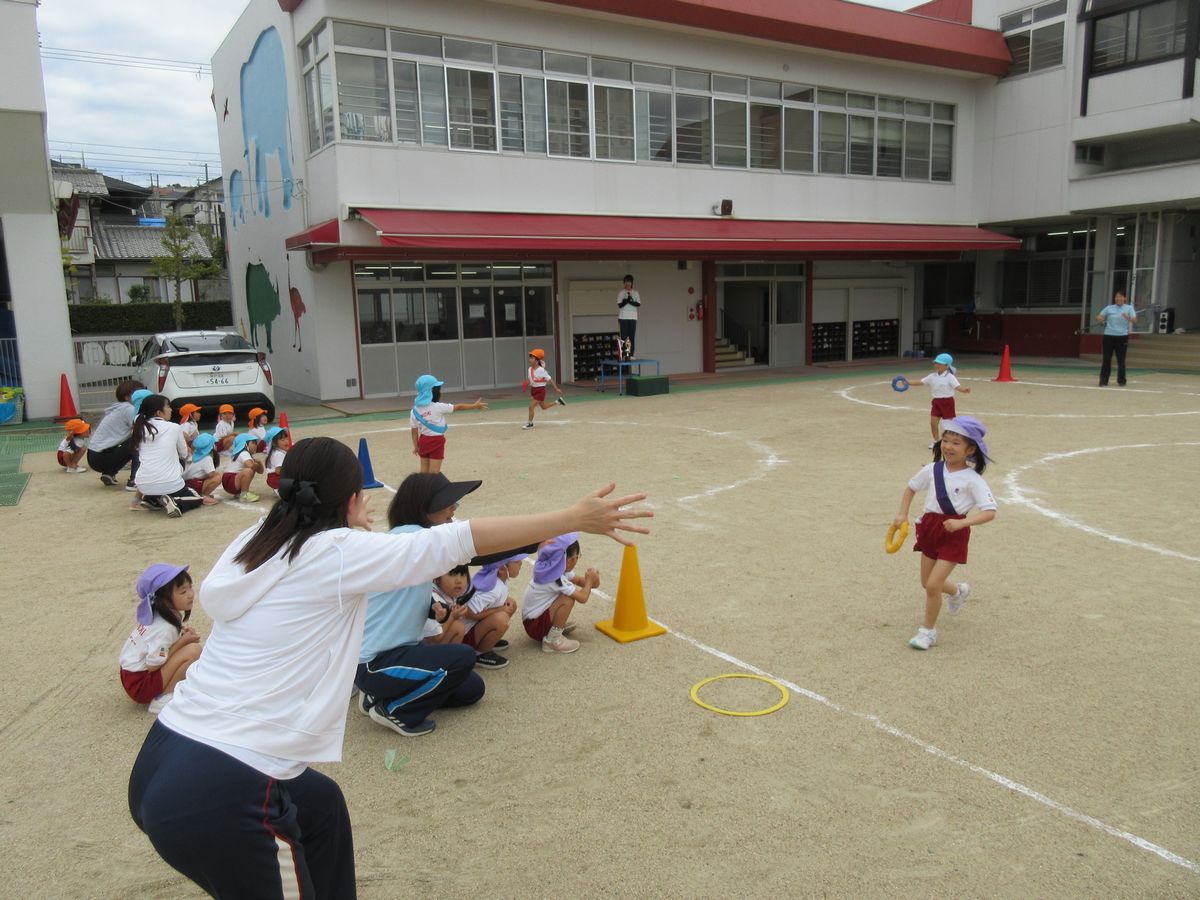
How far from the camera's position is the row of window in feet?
55.6

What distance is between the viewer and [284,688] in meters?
2.24

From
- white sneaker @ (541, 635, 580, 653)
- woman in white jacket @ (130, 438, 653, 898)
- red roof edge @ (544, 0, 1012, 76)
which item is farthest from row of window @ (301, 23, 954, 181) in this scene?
woman in white jacket @ (130, 438, 653, 898)

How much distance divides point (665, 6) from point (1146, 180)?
12397 mm

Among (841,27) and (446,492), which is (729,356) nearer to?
(841,27)

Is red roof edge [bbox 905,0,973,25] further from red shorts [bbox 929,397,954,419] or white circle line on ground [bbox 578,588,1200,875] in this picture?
white circle line on ground [bbox 578,588,1200,875]

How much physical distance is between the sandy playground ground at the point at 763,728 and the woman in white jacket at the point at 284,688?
13cm

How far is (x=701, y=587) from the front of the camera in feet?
20.3

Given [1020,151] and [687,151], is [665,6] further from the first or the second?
[1020,151]

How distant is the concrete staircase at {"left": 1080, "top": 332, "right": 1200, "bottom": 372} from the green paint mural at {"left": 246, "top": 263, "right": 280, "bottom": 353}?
A: 21.1m

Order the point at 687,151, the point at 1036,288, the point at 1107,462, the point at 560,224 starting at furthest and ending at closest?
the point at 1036,288, the point at 687,151, the point at 560,224, the point at 1107,462

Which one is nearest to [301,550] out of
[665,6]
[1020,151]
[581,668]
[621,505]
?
[621,505]

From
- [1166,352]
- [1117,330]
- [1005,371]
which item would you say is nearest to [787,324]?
[1005,371]

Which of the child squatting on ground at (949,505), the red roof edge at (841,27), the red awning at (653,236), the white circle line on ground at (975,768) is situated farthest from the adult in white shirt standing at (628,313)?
the white circle line on ground at (975,768)

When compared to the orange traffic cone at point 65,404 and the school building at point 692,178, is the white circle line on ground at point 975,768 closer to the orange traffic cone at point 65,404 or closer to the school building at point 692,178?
the school building at point 692,178
